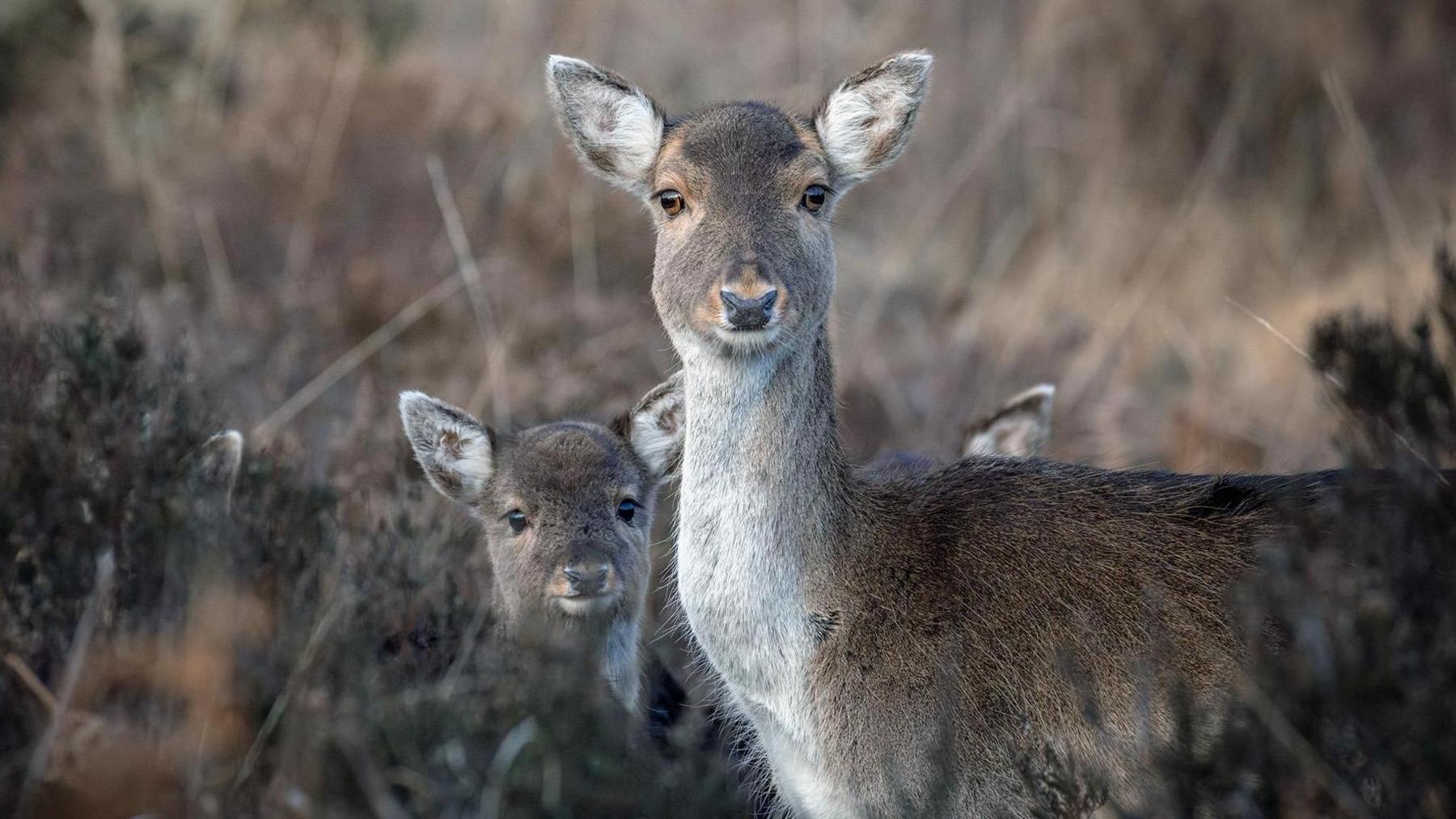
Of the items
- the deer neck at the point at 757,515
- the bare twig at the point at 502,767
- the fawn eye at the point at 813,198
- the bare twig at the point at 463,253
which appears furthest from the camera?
the bare twig at the point at 463,253

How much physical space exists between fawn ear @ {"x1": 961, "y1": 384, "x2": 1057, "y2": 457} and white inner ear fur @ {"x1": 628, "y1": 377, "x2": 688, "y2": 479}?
142cm

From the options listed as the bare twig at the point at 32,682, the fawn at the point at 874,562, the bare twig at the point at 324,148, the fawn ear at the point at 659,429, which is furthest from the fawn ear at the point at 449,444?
the bare twig at the point at 324,148

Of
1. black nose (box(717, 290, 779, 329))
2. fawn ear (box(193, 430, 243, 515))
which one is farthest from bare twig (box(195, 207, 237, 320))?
black nose (box(717, 290, 779, 329))

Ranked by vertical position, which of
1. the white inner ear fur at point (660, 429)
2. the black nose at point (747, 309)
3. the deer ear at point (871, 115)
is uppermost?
the deer ear at point (871, 115)

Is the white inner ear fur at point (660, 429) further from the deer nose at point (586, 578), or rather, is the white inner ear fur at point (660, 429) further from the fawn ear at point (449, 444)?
the deer nose at point (586, 578)

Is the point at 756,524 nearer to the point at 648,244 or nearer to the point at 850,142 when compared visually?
the point at 850,142

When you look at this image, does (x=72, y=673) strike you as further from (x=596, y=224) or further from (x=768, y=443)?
(x=596, y=224)

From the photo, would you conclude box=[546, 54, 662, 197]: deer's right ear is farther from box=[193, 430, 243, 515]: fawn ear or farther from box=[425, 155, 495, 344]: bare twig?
box=[425, 155, 495, 344]: bare twig

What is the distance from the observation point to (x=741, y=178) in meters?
4.61

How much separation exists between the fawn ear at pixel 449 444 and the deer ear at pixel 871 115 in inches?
63.0

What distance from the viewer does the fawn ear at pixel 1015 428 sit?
21.3 feet

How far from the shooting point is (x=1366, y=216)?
12422 millimetres

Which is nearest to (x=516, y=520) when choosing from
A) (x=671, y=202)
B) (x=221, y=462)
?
(x=221, y=462)

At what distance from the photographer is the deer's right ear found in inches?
195
